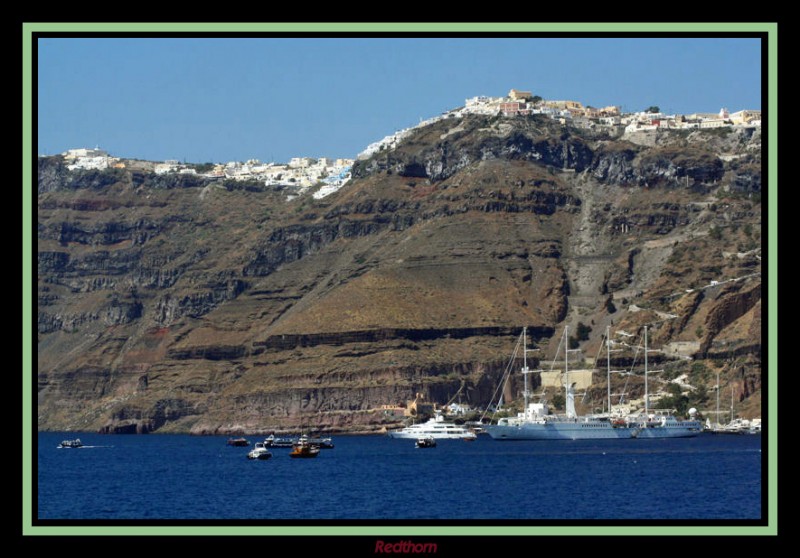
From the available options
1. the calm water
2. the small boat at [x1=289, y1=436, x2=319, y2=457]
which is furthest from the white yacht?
the small boat at [x1=289, y1=436, x2=319, y2=457]

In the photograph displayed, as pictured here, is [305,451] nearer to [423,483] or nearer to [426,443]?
[426,443]

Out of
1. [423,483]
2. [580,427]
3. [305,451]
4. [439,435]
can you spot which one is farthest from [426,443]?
[423,483]

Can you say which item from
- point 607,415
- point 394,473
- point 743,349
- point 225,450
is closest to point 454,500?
point 394,473

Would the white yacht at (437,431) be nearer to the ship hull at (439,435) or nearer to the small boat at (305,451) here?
the ship hull at (439,435)
